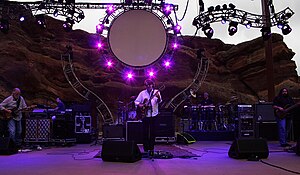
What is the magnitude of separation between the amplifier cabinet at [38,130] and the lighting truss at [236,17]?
26.0 feet

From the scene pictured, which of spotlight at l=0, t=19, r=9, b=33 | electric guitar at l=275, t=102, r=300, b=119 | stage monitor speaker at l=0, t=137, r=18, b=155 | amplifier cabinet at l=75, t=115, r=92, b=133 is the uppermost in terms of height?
spotlight at l=0, t=19, r=9, b=33

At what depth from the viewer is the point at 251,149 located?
6.92 meters

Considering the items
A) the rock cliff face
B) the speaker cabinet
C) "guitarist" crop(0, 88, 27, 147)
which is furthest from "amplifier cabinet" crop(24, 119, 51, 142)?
the rock cliff face

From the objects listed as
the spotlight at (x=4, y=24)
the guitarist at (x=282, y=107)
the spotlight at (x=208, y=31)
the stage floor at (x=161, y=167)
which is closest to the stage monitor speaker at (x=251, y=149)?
the stage floor at (x=161, y=167)

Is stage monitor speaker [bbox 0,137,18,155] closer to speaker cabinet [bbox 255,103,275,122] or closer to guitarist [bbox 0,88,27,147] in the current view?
guitarist [bbox 0,88,27,147]

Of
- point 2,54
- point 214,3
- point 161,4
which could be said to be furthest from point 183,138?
point 2,54

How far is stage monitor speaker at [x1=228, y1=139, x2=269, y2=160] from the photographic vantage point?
6898 millimetres

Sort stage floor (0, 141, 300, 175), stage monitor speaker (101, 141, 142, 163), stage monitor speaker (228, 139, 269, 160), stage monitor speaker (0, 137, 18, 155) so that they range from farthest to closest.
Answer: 1. stage monitor speaker (0, 137, 18, 155)
2. stage monitor speaker (228, 139, 269, 160)
3. stage monitor speaker (101, 141, 142, 163)
4. stage floor (0, 141, 300, 175)

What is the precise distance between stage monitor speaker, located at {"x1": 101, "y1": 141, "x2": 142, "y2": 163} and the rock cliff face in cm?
1332

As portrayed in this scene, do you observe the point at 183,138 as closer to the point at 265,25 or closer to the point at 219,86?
the point at 265,25

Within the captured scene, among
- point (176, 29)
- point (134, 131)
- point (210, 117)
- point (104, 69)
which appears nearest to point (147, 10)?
point (176, 29)

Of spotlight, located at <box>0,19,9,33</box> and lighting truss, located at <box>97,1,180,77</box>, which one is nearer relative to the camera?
lighting truss, located at <box>97,1,180,77</box>

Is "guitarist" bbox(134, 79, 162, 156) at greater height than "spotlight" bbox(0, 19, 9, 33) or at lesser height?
lesser

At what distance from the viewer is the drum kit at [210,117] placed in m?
13.8
